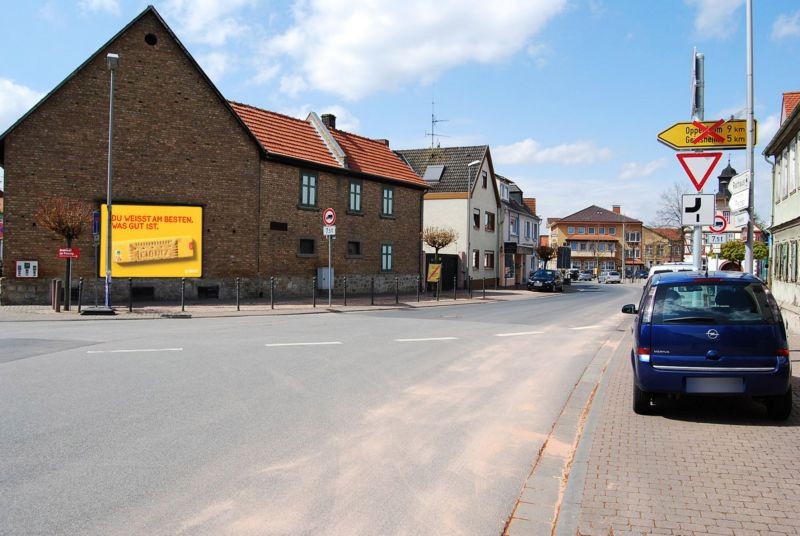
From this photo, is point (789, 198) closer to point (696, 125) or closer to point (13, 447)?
point (696, 125)

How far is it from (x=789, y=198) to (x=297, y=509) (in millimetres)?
19906

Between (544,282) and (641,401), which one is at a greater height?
(544,282)

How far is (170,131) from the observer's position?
23.1 meters

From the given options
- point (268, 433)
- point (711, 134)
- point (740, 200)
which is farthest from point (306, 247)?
point (268, 433)

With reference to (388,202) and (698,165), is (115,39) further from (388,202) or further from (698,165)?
(698,165)

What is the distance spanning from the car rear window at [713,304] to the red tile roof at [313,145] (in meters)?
21.2

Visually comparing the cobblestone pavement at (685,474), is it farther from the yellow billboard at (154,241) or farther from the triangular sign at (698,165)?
the yellow billboard at (154,241)

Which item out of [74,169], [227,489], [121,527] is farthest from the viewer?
[74,169]

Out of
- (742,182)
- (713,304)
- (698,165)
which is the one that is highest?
(698,165)

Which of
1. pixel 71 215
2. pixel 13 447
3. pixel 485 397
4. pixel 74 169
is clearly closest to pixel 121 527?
pixel 13 447

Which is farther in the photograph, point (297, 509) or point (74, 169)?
point (74, 169)

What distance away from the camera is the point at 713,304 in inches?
261

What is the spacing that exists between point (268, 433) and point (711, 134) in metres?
7.64

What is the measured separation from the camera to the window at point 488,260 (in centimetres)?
4478
